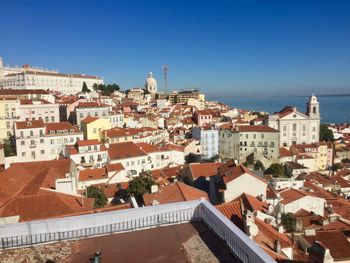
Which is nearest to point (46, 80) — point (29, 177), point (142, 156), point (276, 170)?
point (142, 156)

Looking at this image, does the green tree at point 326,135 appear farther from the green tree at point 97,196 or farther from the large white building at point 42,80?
the large white building at point 42,80

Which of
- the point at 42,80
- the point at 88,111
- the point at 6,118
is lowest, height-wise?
the point at 6,118

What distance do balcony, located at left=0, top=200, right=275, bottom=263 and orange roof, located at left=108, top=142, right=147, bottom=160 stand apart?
87.6 ft

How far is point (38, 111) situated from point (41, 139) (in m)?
12.5

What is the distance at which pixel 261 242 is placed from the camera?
32.2ft

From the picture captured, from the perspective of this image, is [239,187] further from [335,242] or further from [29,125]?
[29,125]

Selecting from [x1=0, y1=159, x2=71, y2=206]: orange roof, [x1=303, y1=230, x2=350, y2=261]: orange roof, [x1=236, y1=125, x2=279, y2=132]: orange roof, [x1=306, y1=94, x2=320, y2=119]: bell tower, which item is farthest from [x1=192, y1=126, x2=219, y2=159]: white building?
[x1=303, y1=230, x2=350, y2=261]: orange roof

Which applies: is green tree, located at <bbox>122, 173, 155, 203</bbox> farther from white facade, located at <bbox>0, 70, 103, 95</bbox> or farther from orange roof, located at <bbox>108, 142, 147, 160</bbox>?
white facade, located at <bbox>0, 70, 103, 95</bbox>

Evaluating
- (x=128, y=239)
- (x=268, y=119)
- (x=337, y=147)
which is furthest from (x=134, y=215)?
(x=337, y=147)

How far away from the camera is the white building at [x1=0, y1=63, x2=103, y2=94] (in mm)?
80000

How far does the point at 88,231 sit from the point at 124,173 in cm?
2381

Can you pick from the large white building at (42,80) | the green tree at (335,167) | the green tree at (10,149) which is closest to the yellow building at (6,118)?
the green tree at (10,149)

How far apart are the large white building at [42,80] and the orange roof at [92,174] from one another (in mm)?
59634

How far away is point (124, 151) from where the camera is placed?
33.2m
